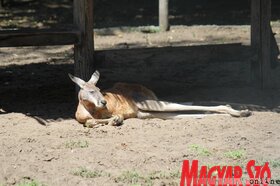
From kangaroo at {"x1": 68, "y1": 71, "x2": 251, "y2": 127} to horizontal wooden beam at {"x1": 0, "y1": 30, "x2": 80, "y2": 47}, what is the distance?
665 mm

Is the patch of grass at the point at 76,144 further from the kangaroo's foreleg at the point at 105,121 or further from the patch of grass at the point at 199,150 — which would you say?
the patch of grass at the point at 199,150

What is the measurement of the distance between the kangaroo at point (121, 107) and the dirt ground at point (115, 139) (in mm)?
131

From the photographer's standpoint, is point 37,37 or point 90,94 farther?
point 37,37

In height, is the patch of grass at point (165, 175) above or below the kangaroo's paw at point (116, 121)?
below

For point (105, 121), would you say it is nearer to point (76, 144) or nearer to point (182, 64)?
point (76, 144)

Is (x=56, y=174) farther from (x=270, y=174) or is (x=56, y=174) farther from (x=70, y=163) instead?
(x=270, y=174)

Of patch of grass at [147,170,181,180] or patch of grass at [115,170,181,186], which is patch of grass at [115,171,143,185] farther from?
patch of grass at [147,170,181,180]

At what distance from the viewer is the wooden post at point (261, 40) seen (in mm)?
9617

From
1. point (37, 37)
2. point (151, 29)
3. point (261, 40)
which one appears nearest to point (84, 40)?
point (37, 37)

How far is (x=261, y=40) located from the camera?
968cm

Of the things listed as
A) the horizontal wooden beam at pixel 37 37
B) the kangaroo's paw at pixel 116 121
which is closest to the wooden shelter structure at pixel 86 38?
the horizontal wooden beam at pixel 37 37

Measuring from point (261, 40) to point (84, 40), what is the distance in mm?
2650

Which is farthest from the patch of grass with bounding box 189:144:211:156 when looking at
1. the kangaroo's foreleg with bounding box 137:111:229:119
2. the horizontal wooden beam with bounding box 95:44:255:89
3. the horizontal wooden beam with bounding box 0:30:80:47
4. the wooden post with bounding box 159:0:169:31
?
the wooden post with bounding box 159:0:169:31

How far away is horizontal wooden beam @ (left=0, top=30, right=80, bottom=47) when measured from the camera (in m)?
8.57
